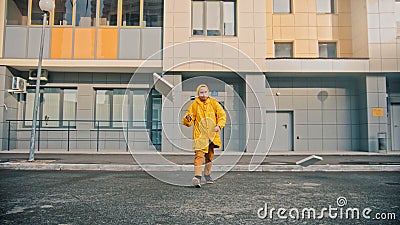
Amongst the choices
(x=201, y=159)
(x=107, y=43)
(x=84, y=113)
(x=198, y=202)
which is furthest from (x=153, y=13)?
(x=198, y=202)

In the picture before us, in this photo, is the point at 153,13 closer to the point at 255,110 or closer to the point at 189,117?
the point at 255,110

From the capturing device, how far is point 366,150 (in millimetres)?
17594

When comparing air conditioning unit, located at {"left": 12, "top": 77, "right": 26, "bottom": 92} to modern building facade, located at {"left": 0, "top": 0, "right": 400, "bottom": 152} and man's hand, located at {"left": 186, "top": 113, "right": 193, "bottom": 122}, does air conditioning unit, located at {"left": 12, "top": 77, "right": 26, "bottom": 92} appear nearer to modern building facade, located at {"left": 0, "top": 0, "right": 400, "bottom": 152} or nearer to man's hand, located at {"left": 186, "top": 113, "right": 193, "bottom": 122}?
modern building facade, located at {"left": 0, "top": 0, "right": 400, "bottom": 152}

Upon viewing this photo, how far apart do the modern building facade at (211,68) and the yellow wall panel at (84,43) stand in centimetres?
5

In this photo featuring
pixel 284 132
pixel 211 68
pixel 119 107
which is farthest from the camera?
pixel 284 132

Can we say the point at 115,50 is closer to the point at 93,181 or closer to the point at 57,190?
the point at 93,181

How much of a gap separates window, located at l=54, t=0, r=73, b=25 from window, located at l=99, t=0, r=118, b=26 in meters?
1.57

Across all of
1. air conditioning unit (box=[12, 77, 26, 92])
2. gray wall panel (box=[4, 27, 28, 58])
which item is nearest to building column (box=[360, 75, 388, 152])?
gray wall panel (box=[4, 27, 28, 58])

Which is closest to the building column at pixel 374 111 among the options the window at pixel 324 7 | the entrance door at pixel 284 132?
the entrance door at pixel 284 132

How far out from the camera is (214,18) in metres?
17.3

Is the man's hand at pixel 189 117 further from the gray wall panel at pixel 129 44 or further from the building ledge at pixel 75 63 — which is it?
the gray wall panel at pixel 129 44

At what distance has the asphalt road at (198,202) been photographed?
390 cm

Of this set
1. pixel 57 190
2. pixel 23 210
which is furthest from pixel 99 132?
pixel 23 210

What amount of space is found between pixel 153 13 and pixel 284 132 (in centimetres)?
924
